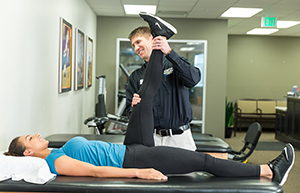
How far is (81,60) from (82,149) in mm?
3204

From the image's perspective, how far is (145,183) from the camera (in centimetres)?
176

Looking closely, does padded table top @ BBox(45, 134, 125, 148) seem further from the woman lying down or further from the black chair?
the black chair

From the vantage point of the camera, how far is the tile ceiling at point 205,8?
543 cm

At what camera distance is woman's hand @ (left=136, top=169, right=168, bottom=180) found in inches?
72.7

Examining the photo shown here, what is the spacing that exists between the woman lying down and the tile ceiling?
11.7 feet

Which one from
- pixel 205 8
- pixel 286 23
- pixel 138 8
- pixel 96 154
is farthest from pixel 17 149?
pixel 286 23

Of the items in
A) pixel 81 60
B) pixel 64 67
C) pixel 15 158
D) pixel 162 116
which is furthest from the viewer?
pixel 81 60

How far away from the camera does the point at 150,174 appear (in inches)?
73.0

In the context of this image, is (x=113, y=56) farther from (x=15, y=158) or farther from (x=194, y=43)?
(x=15, y=158)

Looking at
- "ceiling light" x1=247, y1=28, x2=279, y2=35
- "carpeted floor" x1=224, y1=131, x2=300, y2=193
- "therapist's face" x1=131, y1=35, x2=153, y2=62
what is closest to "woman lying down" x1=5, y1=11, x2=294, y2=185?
"therapist's face" x1=131, y1=35, x2=153, y2=62

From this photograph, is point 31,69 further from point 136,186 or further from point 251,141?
point 251,141

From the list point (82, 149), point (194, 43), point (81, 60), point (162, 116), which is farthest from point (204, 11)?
point (82, 149)

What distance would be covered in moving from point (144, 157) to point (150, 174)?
6.0 inches

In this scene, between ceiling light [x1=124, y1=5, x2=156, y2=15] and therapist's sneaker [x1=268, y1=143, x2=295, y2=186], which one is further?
ceiling light [x1=124, y1=5, x2=156, y2=15]
